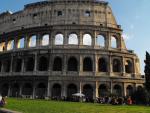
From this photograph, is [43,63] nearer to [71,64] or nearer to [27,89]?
[71,64]

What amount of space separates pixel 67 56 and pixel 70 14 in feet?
27.2

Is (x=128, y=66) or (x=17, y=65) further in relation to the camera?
(x=17, y=65)

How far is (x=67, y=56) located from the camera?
1704 inches

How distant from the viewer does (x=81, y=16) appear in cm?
4722

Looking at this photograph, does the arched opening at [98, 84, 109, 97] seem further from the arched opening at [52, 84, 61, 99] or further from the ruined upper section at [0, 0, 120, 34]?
the ruined upper section at [0, 0, 120, 34]

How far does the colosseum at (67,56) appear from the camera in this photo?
4278 cm

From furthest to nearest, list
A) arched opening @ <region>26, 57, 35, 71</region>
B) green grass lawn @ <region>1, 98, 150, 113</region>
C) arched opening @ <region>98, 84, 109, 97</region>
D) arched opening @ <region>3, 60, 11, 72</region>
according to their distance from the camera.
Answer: arched opening @ <region>3, 60, 11, 72</region> < arched opening @ <region>26, 57, 35, 71</region> < arched opening @ <region>98, 84, 109, 97</region> < green grass lawn @ <region>1, 98, 150, 113</region>

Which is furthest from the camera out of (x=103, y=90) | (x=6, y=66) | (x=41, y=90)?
(x=6, y=66)

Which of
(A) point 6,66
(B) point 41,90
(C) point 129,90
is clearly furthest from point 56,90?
(C) point 129,90

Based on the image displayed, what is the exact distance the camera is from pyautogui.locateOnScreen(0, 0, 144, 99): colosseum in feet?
140

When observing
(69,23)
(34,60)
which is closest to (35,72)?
(34,60)

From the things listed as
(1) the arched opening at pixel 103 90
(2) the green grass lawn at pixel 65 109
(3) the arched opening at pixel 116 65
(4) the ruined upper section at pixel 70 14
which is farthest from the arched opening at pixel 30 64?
(2) the green grass lawn at pixel 65 109

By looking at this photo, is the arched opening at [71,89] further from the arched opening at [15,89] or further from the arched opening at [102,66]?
the arched opening at [15,89]

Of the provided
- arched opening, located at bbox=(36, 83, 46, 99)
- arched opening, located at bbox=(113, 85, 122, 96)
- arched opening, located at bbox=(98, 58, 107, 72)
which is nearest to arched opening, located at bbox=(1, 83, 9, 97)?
arched opening, located at bbox=(36, 83, 46, 99)
